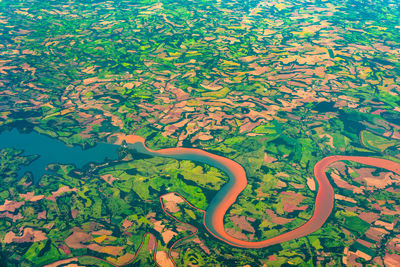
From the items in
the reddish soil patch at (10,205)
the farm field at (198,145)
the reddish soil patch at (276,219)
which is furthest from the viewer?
the reddish soil patch at (10,205)

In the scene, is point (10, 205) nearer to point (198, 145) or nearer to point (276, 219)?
point (198, 145)

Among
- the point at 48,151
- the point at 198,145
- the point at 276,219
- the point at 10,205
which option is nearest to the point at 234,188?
the point at 276,219

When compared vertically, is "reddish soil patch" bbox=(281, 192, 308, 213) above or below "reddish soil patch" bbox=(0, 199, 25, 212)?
above

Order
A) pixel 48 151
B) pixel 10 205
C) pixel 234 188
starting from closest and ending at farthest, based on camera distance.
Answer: pixel 10 205 < pixel 234 188 < pixel 48 151

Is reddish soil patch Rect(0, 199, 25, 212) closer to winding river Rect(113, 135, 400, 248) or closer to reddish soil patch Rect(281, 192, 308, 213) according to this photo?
winding river Rect(113, 135, 400, 248)

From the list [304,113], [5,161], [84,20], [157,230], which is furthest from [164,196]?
[84,20]

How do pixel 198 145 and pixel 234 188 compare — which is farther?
pixel 198 145

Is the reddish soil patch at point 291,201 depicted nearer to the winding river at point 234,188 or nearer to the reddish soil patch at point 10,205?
the winding river at point 234,188

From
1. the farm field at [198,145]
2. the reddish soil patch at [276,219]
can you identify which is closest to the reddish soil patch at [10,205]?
the farm field at [198,145]

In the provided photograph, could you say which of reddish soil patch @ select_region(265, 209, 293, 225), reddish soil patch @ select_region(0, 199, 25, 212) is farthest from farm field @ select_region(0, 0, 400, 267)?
reddish soil patch @ select_region(0, 199, 25, 212)
